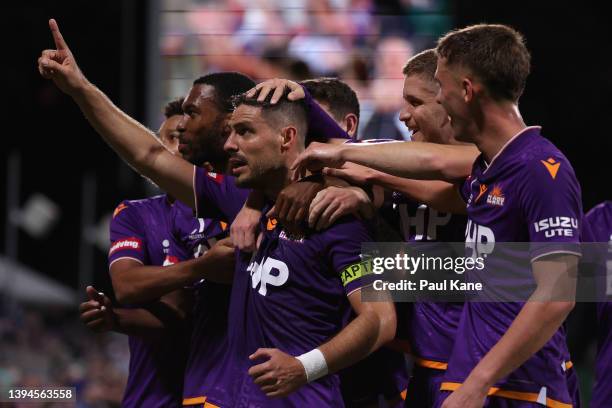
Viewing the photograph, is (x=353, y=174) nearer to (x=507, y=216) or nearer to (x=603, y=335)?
(x=507, y=216)

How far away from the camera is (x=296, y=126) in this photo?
4371 mm

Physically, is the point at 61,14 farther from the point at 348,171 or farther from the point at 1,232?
the point at 348,171

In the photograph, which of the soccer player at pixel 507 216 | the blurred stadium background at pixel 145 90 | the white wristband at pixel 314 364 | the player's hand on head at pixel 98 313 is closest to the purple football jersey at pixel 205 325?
the player's hand on head at pixel 98 313

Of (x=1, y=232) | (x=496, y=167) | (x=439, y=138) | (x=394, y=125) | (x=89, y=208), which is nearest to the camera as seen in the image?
(x=496, y=167)

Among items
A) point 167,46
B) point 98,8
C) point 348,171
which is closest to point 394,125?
point 167,46

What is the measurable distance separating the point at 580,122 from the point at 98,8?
1064 cm

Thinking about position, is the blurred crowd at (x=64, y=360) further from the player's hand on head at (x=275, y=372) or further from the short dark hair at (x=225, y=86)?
the player's hand on head at (x=275, y=372)

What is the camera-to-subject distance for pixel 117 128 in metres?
4.62

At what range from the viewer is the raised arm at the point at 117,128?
4578mm

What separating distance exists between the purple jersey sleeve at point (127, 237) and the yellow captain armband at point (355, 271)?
4.85ft

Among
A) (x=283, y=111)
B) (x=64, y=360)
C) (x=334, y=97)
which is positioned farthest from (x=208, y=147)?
(x=64, y=360)

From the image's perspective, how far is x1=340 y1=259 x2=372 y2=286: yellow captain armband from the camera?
156 inches

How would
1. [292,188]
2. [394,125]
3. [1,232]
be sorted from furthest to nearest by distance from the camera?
[1,232] < [394,125] < [292,188]

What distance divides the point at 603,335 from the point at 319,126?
Result: 1721mm
